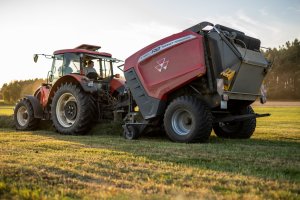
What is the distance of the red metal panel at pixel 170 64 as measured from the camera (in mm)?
8445

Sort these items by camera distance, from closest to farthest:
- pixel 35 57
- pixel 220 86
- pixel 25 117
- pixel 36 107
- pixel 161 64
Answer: pixel 220 86, pixel 161 64, pixel 35 57, pixel 36 107, pixel 25 117

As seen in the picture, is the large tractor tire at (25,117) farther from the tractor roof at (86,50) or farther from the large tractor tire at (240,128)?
the large tractor tire at (240,128)

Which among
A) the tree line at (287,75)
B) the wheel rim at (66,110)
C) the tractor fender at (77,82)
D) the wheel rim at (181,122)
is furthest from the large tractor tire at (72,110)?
the tree line at (287,75)

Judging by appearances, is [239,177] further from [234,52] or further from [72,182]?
[234,52]

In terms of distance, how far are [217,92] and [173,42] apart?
150 cm

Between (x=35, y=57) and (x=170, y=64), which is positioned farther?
(x=35, y=57)

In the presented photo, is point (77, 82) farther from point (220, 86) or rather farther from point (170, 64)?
point (220, 86)

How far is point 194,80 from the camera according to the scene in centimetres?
870

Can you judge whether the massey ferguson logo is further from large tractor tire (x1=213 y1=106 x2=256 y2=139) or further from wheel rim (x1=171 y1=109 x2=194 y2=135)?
large tractor tire (x1=213 y1=106 x2=256 y2=139)

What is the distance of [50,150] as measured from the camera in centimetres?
658

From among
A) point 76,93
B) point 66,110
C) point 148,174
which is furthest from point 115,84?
point 148,174

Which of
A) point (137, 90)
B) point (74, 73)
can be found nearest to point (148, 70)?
point (137, 90)

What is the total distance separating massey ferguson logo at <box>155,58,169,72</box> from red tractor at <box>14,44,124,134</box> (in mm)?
2104

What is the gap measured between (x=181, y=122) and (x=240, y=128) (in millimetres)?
2128
